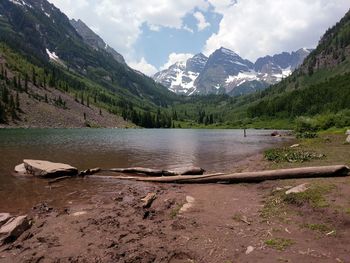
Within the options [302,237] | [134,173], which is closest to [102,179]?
[134,173]

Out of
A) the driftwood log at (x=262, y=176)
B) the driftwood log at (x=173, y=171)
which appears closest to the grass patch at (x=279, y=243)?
the driftwood log at (x=262, y=176)

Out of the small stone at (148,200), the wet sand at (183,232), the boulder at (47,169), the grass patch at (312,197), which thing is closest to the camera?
the wet sand at (183,232)

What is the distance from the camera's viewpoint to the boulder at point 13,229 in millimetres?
Answer: 15795

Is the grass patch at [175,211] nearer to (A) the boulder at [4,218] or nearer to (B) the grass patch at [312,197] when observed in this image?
(B) the grass patch at [312,197]

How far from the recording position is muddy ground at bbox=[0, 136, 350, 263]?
13117 millimetres

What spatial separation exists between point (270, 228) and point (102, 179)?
2116cm

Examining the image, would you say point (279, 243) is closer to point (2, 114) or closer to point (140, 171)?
point (140, 171)

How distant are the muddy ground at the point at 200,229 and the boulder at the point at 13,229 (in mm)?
426

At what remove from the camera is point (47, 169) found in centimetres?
3303

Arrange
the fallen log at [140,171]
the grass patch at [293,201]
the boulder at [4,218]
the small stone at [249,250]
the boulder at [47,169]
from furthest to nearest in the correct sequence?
1. the fallen log at [140,171]
2. the boulder at [47,169]
3. the boulder at [4,218]
4. the grass patch at [293,201]
5. the small stone at [249,250]

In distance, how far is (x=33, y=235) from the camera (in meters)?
16.6

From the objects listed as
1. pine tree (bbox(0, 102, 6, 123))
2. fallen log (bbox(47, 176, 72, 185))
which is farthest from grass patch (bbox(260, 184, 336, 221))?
pine tree (bbox(0, 102, 6, 123))

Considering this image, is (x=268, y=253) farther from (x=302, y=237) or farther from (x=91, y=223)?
(x=91, y=223)

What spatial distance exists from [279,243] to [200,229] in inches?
160
